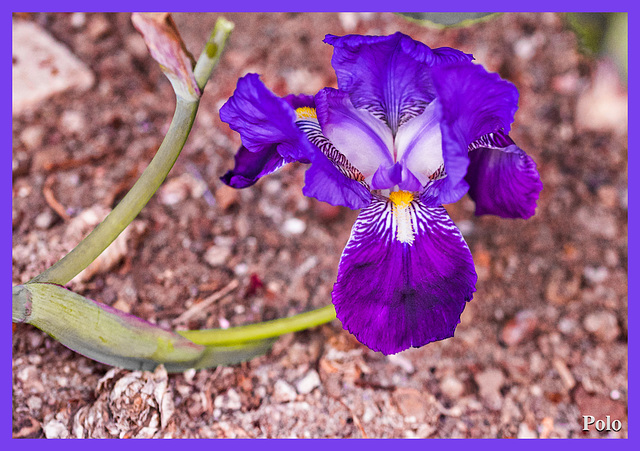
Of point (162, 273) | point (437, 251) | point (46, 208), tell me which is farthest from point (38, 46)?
point (437, 251)

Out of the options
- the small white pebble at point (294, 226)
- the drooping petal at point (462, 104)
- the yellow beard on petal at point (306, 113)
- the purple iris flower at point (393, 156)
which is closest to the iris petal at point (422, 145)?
the purple iris flower at point (393, 156)

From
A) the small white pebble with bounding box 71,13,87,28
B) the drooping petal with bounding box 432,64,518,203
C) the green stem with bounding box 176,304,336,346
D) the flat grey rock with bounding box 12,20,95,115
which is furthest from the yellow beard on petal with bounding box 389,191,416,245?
the small white pebble with bounding box 71,13,87,28

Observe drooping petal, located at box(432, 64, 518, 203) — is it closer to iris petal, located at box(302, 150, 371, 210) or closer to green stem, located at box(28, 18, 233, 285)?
iris petal, located at box(302, 150, 371, 210)

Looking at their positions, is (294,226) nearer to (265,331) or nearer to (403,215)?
(265,331)

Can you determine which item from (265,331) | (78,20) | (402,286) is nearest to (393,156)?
(402,286)

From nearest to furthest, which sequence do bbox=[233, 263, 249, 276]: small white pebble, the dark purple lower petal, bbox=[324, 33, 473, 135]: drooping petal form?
bbox=[324, 33, 473, 135]: drooping petal, the dark purple lower petal, bbox=[233, 263, 249, 276]: small white pebble

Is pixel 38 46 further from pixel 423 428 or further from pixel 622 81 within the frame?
pixel 622 81
